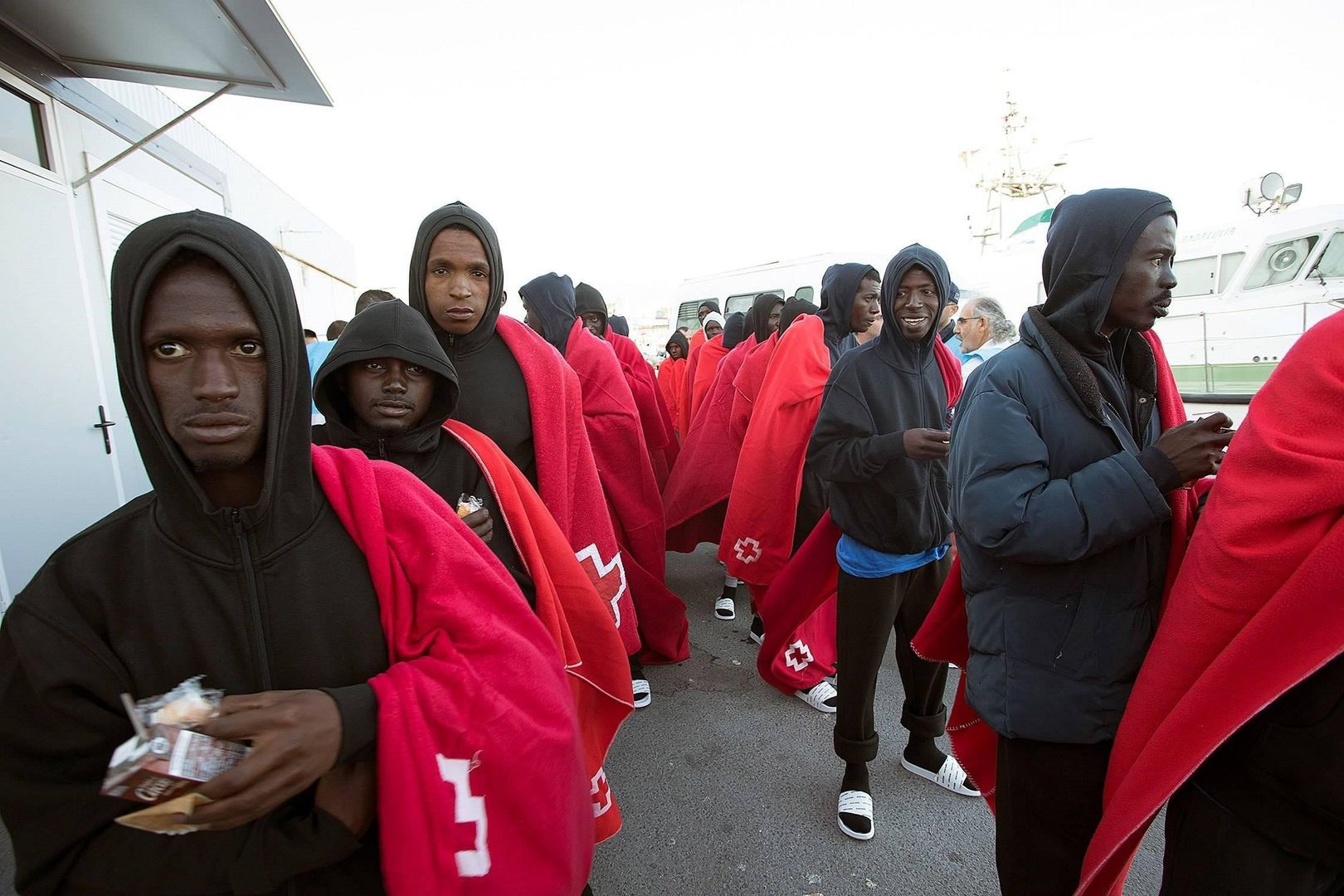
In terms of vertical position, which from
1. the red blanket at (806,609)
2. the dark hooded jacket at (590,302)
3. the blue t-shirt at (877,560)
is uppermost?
the dark hooded jacket at (590,302)

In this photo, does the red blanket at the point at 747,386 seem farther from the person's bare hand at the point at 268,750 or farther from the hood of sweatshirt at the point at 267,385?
the person's bare hand at the point at 268,750

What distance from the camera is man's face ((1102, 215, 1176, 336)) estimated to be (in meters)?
1.44

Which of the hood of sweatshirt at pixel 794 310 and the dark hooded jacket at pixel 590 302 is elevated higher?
the dark hooded jacket at pixel 590 302

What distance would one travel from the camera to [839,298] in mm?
3631

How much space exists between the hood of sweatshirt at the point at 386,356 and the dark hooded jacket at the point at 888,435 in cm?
153

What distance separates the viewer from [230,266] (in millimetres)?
973

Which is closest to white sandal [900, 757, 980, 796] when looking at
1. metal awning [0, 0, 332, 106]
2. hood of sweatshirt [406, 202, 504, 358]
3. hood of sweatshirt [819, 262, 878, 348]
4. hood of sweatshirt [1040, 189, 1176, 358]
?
hood of sweatshirt [1040, 189, 1176, 358]

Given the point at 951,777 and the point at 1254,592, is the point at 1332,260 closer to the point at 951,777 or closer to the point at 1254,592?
the point at 951,777

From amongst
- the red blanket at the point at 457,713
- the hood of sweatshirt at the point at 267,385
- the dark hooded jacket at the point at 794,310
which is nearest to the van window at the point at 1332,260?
the dark hooded jacket at the point at 794,310

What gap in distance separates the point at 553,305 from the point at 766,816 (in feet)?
8.87

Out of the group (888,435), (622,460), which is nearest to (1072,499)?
(888,435)

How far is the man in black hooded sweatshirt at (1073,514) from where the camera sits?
1384mm

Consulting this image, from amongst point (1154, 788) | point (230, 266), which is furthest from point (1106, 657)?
point (230, 266)

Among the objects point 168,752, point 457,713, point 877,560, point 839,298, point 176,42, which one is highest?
point 176,42
